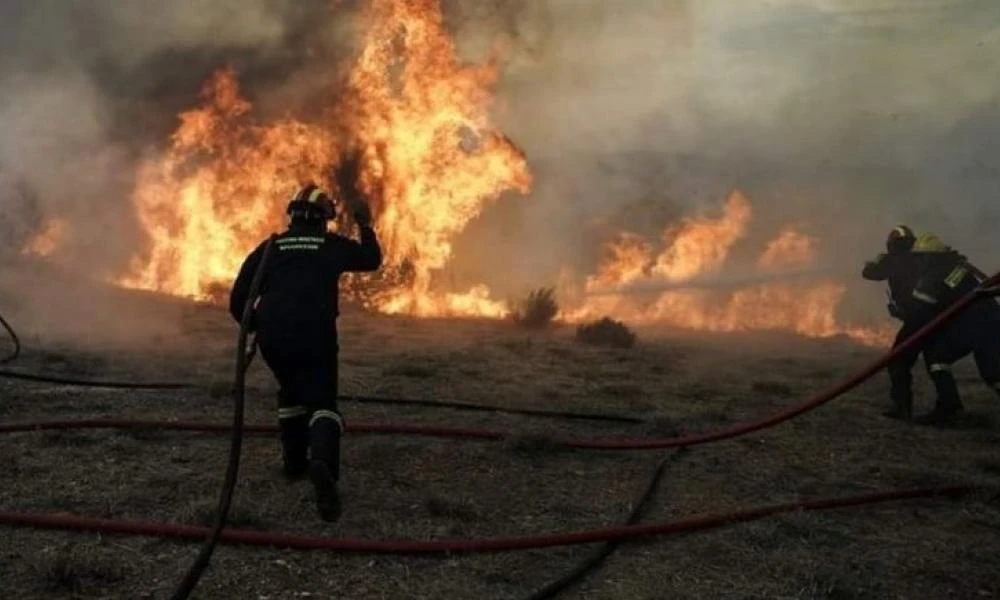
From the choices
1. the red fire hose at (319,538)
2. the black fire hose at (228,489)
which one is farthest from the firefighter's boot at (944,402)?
the black fire hose at (228,489)

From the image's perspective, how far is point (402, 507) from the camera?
562 cm

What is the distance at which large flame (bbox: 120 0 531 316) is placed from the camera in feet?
64.4

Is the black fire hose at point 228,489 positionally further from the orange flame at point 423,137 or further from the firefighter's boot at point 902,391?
the orange flame at point 423,137

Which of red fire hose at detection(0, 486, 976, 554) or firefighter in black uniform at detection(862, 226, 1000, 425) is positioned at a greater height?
firefighter in black uniform at detection(862, 226, 1000, 425)

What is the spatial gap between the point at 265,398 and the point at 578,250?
2607cm

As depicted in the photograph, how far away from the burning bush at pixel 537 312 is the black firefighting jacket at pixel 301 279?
13.3 metres

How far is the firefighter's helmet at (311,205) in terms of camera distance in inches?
228

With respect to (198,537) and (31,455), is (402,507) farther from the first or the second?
(31,455)

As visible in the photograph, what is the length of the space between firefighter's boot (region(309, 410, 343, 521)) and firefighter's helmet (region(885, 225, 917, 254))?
710cm

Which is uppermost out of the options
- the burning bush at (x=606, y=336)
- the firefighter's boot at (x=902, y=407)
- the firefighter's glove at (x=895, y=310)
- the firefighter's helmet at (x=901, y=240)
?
the firefighter's helmet at (x=901, y=240)

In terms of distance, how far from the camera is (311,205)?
581 cm

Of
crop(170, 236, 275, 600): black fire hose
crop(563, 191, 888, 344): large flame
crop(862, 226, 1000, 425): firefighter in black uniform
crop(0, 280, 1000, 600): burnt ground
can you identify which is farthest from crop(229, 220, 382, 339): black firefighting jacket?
crop(563, 191, 888, 344): large flame

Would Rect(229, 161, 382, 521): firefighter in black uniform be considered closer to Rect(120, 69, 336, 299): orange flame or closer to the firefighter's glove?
the firefighter's glove

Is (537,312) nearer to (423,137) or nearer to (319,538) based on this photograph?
(423,137)
